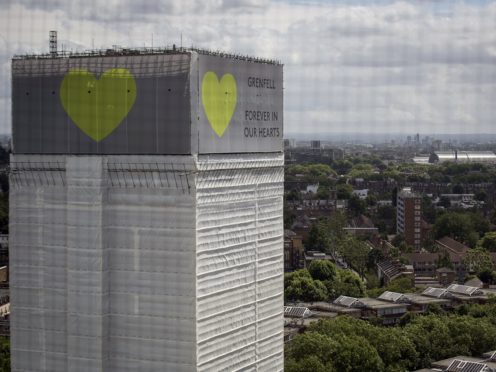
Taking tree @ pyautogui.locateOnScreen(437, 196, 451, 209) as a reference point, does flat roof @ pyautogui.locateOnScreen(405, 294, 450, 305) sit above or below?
below

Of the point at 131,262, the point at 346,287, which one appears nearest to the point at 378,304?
the point at 346,287

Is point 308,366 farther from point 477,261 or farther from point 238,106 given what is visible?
point 477,261

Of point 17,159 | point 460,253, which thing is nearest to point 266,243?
point 17,159

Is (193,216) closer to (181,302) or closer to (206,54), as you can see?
(181,302)

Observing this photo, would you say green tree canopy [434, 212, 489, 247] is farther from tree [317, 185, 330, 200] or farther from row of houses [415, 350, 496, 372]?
row of houses [415, 350, 496, 372]

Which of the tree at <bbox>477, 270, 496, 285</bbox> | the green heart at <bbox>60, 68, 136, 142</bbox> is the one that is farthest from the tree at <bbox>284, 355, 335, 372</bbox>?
the tree at <bbox>477, 270, 496, 285</bbox>

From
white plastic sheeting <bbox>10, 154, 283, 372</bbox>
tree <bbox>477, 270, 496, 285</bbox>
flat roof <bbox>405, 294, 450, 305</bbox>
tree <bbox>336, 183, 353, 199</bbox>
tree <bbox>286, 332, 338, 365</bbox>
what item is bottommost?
tree <bbox>477, 270, 496, 285</bbox>
